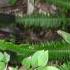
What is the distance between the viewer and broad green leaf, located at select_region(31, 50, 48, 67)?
1.40m

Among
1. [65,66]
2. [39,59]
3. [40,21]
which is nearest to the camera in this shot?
[39,59]

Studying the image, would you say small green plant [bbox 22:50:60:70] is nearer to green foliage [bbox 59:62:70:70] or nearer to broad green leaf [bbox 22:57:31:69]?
broad green leaf [bbox 22:57:31:69]

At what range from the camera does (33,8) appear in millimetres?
2209

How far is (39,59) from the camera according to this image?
1402 millimetres

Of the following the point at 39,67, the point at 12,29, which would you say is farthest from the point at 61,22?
the point at 39,67

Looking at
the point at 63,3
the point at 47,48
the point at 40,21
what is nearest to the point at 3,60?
the point at 47,48

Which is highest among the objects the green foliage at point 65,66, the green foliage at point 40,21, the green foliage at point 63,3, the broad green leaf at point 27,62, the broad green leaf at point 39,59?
the green foliage at point 63,3

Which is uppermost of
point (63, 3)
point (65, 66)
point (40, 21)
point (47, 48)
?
point (63, 3)

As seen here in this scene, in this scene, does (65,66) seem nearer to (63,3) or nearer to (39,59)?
(39,59)

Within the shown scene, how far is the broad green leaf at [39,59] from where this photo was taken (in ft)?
4.60

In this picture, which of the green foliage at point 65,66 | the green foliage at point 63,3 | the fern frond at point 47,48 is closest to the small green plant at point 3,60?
the fern frond at point 47,48

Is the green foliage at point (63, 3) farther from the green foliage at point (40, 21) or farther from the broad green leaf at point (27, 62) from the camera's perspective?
the broad green leaf at point (27, 62)

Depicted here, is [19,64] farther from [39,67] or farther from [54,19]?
[54,19]

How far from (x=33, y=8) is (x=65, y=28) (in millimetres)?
450
